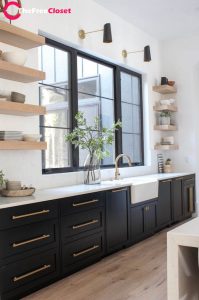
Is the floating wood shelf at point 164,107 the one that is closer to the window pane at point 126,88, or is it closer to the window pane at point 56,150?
the window pane at point 126,88

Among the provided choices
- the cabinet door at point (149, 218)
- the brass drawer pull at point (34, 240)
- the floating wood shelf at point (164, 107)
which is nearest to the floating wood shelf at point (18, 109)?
the brass drawer pull at point (34, 240)

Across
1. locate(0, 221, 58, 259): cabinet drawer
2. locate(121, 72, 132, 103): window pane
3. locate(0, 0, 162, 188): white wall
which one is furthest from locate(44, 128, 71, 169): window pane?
locate(121, 72, 132, 103): window pane

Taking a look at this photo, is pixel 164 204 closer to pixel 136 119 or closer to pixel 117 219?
pixel 117 219

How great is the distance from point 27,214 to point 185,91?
4.47 m

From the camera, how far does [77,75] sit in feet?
15.3

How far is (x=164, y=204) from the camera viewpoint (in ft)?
17.2

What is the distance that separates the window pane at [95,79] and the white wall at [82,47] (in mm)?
229

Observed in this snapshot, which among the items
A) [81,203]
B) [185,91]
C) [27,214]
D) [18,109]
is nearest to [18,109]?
[18,109]

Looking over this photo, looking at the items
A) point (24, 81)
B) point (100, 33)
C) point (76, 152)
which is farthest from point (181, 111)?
point (24, 81)

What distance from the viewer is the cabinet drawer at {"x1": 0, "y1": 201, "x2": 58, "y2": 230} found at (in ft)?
8.70

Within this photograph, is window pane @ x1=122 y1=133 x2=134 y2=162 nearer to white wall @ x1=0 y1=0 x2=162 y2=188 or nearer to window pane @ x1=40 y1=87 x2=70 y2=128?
white wall @ x1=0 y1=0 x2=162 y2=188

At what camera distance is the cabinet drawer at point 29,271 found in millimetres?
2670

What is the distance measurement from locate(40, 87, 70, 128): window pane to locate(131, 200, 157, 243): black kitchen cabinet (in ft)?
4.52

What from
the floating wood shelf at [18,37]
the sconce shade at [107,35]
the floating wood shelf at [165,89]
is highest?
the sconce shade at [107,35]
